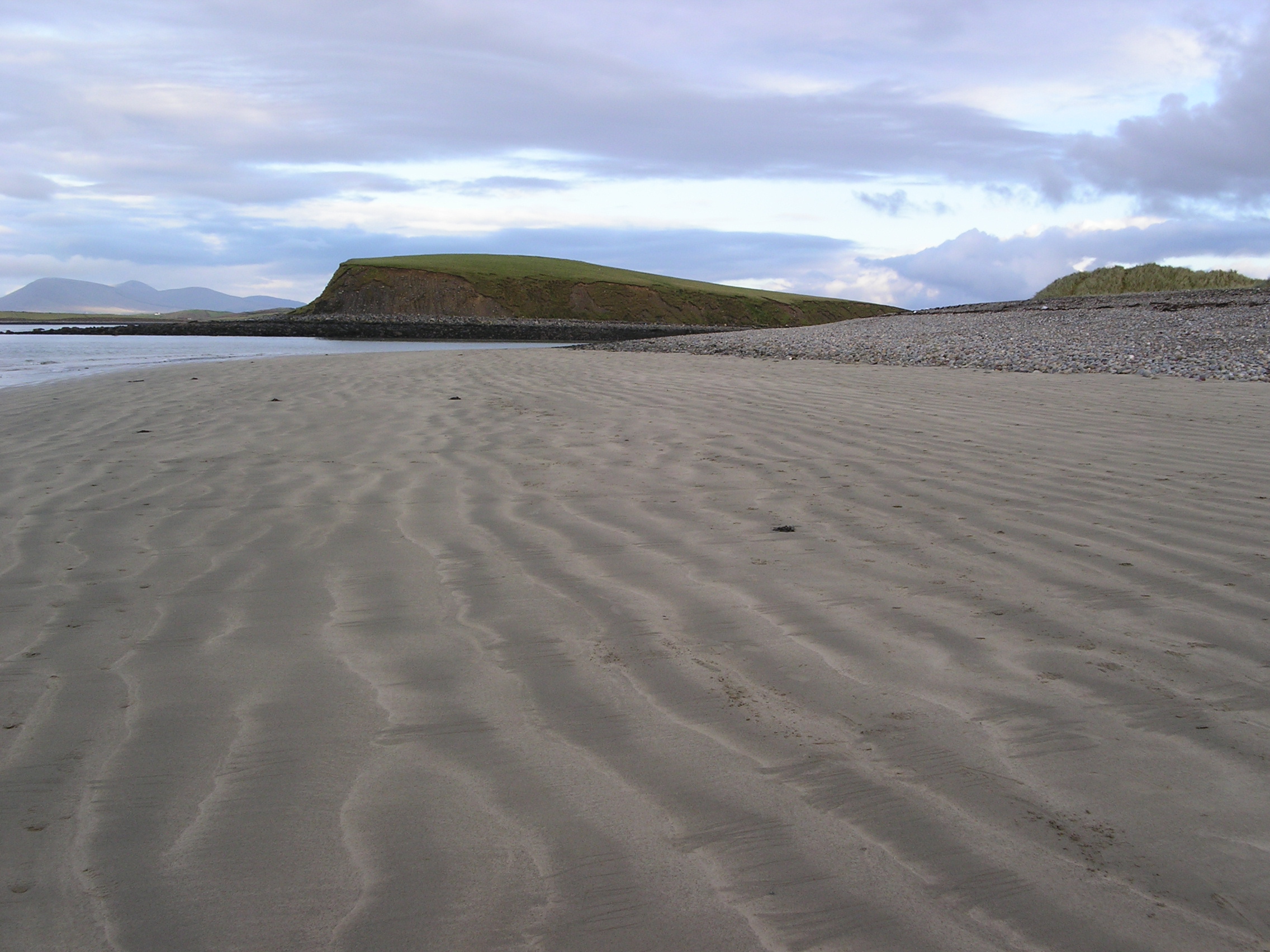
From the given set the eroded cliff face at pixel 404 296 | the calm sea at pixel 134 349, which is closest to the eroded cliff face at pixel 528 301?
the eroded cliff face at pixel 404 296

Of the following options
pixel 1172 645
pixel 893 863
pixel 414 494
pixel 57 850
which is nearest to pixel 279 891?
pixel 57 850

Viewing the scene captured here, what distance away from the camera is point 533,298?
6147cm

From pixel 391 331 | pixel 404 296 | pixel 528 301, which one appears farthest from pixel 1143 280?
pixel 404 296

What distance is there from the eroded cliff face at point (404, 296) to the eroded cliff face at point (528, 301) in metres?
0.05

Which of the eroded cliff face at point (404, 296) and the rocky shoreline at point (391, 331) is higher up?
the eroded cliff face at point (404, 296)

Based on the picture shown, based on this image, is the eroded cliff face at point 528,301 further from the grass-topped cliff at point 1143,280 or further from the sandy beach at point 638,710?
the sandy beach at point 638,710

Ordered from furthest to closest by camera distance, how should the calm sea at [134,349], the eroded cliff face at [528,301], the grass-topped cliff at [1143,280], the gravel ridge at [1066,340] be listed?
the eroded cliff face at [528,301]
the grass-topped cliff at [1143,280]
the calm sea at [134,349]
the gravel ridge at [1066,340]

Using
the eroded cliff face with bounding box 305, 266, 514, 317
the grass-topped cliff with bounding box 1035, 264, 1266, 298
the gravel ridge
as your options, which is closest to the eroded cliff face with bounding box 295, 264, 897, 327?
the eroded cliff face with bounding box 305, 266, 514, 317

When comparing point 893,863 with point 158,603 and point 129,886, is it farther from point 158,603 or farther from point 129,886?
point 158,603

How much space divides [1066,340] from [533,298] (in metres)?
51.0

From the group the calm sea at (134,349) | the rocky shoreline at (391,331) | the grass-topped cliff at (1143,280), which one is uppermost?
the grass-topped cliff at (1143,280)

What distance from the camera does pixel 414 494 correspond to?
4047mm

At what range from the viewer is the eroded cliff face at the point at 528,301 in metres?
59.2

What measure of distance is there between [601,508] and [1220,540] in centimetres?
241
